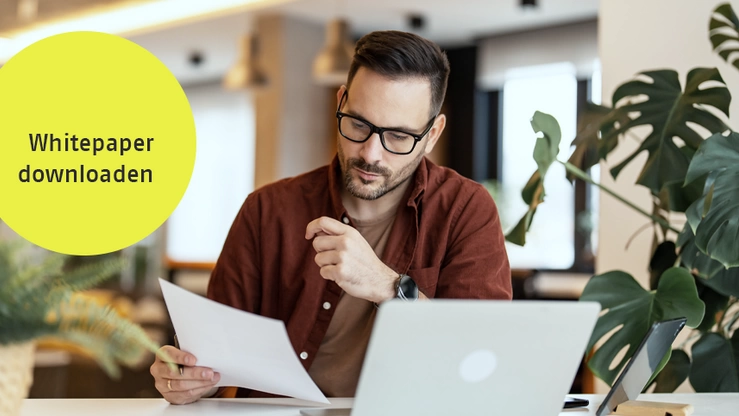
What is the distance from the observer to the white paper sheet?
111cm

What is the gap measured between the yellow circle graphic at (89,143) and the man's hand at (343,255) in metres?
0.26

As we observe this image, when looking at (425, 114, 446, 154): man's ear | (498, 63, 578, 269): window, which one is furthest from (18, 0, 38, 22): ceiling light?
(425, 114, 446, 154): man's ear

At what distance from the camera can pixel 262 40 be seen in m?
6.68

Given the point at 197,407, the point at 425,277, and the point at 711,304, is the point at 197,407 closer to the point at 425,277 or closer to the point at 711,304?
the point at 425,277

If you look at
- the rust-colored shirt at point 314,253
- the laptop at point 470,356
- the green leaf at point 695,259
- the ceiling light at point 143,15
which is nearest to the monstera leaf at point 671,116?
the green leaf at point 695,259

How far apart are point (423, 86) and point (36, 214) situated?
0.77 meters

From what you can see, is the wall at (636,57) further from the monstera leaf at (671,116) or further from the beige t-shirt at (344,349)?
the beige t-shirt at (344,349)

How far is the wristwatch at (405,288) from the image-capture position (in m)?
1.42

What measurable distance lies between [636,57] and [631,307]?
103 cm

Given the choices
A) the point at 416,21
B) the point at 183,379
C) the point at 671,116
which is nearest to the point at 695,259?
the point at 671,116

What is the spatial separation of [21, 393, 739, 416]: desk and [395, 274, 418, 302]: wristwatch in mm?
200

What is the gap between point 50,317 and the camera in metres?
0.80

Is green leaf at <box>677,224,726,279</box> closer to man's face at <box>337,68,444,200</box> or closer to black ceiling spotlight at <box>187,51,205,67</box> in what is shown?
man's face at <box>337,68,444,200</box>

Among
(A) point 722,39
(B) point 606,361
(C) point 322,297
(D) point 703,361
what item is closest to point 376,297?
(C) point 322,297
